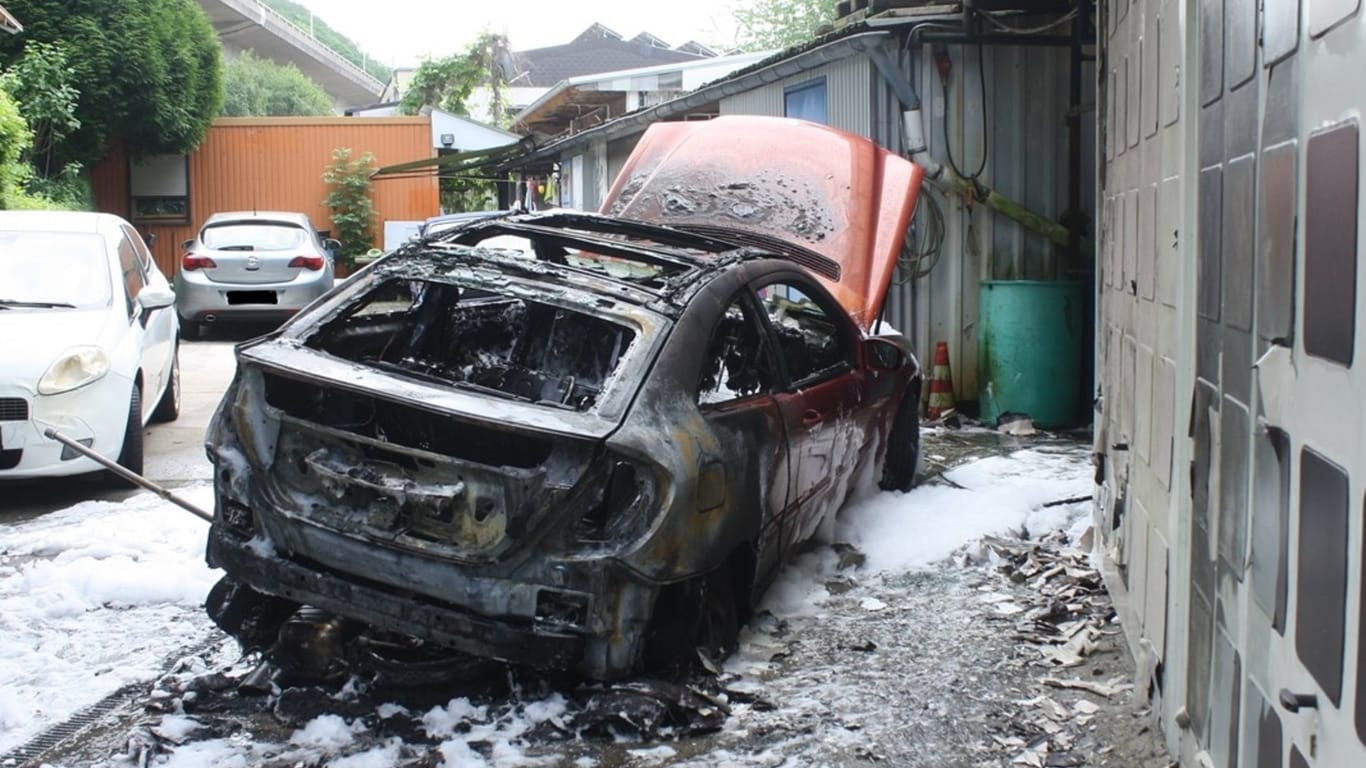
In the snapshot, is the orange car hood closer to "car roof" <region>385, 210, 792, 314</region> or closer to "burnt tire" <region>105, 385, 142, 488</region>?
"car roof" <region>385, 210, 792, 314</region>

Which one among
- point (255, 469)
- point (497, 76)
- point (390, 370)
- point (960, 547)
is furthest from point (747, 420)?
point (497, 76)

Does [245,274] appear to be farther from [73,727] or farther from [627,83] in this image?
[627,83]

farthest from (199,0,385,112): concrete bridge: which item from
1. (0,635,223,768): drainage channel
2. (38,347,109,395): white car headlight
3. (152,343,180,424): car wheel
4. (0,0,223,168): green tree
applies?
(0,635,223,768): drainage channel

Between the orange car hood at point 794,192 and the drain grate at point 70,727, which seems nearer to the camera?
the drain grate at point 70,727

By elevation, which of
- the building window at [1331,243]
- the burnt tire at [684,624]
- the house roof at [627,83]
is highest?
the house roof at [627,83]

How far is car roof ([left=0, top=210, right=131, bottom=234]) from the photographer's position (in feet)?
28.5

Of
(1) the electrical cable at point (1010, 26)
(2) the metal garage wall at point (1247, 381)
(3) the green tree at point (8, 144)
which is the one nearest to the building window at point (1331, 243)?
(2) the metal garage wall at point (1247, 381)

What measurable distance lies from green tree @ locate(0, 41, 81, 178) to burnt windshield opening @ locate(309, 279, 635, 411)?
16380 mm

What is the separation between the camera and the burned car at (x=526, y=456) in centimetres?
439

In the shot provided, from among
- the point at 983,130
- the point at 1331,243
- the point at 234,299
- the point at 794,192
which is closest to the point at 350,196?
the point at 234,299

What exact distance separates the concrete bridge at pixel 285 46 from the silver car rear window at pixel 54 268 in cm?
3460

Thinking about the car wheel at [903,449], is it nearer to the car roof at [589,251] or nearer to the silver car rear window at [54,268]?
the car roof at [589,251]

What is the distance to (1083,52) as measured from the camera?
10953 millimetres

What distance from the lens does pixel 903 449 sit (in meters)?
7.87
